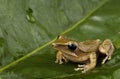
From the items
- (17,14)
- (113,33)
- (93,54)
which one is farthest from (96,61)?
(17,14)

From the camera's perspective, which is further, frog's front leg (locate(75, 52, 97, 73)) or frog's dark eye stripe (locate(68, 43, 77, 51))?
frog's dark eye stripe (locate(68, 43, 77, 51))

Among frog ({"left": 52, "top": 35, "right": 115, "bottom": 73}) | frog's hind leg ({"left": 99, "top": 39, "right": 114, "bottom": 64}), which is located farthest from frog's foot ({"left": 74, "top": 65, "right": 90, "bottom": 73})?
frog's hind leg ({"left": 99, "top": 39, "right": 114, "bottom": 64})

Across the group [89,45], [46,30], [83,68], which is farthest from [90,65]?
[46,30]

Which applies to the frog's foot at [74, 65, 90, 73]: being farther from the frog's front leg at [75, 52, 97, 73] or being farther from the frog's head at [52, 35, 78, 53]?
the frog's head at [52, 35, 78, 53]

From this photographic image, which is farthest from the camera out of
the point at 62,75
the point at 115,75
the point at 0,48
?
the point at 0,48

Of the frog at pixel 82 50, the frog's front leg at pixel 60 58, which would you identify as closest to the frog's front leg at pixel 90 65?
the frog at pixel 82 50

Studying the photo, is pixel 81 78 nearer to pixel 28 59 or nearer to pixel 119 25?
pixel 28 59

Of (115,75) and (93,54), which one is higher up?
(93,54)
